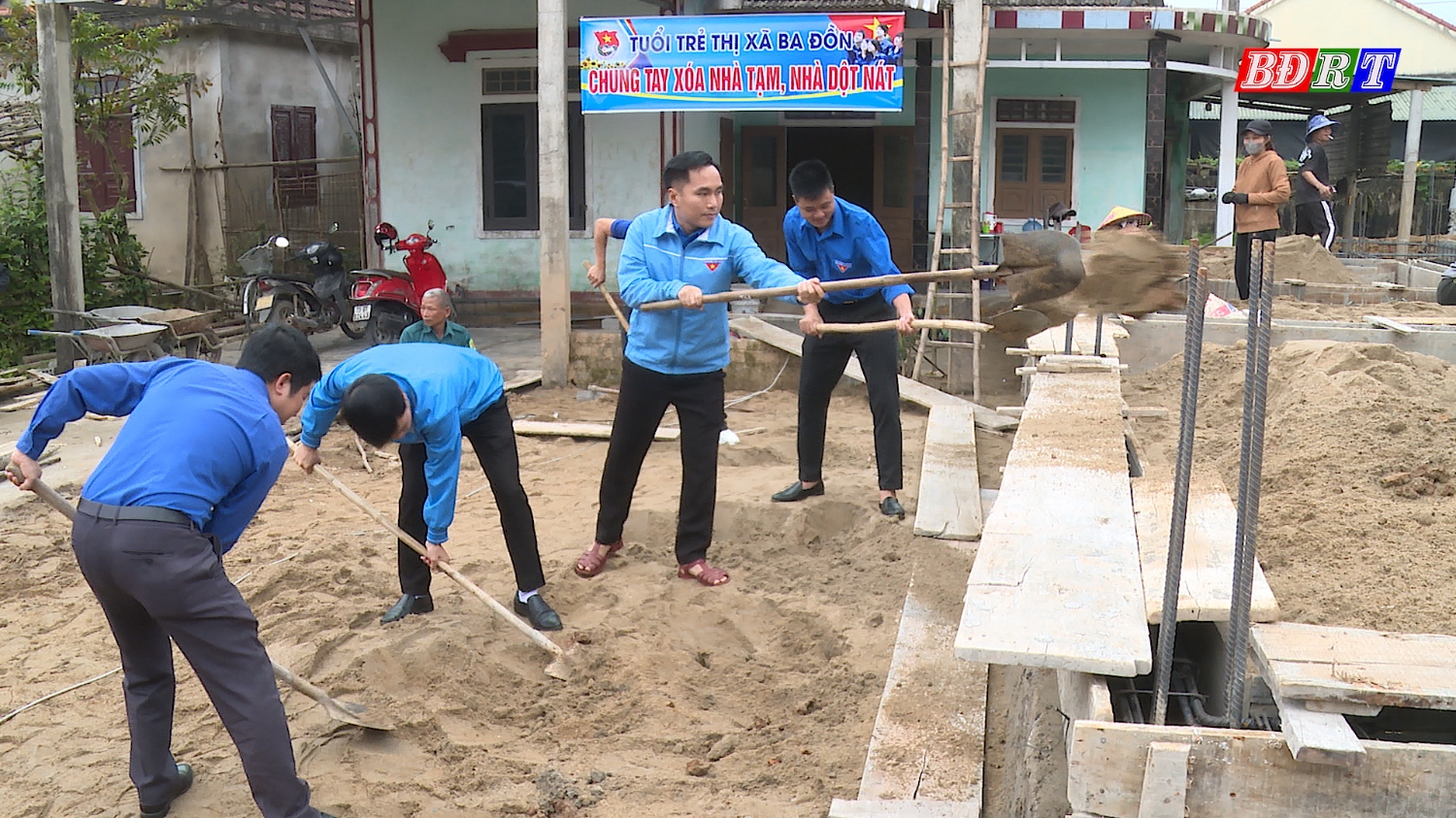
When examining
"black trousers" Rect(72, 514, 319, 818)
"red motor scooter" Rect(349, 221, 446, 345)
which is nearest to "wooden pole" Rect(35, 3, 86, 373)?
"red motor scooter" Rect(349, 221, 446, 345)

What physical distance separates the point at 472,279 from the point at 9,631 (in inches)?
313

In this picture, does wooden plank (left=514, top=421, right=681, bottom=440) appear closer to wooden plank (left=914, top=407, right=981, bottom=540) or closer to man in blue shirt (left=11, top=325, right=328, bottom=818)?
wooden plank (left=914, top=407, right=981, bottom=540)

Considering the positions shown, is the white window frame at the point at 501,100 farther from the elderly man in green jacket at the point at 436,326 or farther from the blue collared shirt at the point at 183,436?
the blue collared shirt at the point at 183,436

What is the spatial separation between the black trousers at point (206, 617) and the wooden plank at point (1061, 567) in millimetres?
1755

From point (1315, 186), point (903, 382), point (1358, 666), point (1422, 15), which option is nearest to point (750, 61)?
point (903, 382)

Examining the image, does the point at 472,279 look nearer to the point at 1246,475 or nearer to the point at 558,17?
the point at 558,17

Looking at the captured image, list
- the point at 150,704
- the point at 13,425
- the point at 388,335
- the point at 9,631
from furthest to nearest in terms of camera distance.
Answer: the point at 388,335 < the point at 13,425 < the point at 9,631 < the point at 150,704

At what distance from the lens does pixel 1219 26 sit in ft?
38.8

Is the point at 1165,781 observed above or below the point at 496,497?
below

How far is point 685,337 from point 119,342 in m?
5.55

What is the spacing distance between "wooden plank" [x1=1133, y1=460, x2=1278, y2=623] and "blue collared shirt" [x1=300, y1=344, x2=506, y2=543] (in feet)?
7.49

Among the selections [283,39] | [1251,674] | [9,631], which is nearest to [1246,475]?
[1251,674]

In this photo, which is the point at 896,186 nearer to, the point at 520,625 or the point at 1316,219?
the point at 1316,219

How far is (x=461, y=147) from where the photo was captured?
12.3 metres
